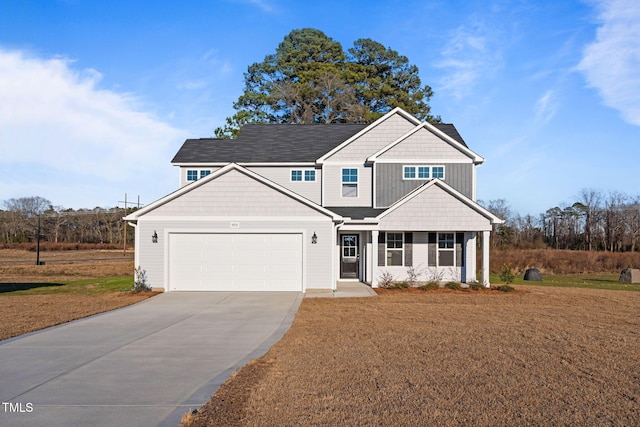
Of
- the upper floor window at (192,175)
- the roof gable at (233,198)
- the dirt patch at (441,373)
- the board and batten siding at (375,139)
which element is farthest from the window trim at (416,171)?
the dirt patch at (441,373)

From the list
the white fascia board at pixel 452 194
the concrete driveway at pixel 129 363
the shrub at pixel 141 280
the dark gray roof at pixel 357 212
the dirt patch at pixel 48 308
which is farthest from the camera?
the dark gray roof at pixel 357 212

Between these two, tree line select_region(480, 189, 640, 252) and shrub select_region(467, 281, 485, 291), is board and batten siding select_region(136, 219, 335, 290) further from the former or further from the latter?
tree line select_region(480, 189, 640, 252)

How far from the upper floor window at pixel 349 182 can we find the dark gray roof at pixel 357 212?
0.69 m

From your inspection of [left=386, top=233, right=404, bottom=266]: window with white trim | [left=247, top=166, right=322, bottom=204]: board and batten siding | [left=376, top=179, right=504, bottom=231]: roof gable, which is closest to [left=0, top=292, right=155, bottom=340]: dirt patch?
[left=247, top=166, right=322, bottom=204]: board and batten siding

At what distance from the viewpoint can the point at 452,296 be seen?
57.7 ft

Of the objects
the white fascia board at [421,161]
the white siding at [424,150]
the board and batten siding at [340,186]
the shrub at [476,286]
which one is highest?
the white siding at [424,150]

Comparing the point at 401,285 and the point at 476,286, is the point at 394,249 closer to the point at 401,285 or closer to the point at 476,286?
the point at 401,285

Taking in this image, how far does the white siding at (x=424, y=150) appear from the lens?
21.9 metres

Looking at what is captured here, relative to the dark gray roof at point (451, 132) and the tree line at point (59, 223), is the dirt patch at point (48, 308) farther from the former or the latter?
the tree line at point (59, 223)

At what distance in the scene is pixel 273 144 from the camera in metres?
24.7

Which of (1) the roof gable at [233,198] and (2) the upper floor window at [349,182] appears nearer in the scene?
(1) the roof gable at [233,198]

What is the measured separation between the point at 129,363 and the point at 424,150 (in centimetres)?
1653

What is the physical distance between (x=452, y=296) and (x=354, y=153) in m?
7.94

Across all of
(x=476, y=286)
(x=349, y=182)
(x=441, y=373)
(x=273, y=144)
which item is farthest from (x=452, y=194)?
(x=441, y=373)
